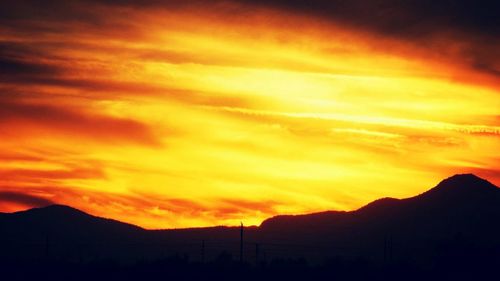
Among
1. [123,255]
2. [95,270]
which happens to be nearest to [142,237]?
[123,255]

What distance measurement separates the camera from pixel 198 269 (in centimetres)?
7506

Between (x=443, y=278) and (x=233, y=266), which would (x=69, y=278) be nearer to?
(x=233, y=266)

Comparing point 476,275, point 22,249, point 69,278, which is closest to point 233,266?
point 69,278

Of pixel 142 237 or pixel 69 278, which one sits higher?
pixel 142 237

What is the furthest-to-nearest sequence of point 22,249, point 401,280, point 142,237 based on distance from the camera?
point 142,237, point 22,249, point 401,280

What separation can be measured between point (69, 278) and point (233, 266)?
13505 millimetres

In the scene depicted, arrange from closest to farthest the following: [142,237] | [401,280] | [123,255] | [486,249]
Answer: [401,280] < [486,249] < [123,255] < [142,237]

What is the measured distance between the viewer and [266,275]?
238 feet

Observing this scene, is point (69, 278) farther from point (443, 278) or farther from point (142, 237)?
point (142, 237)

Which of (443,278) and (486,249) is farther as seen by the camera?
(486,249)

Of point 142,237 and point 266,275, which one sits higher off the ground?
point 142,237

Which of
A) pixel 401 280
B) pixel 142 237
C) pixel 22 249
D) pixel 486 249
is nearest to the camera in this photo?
pixel 401 280

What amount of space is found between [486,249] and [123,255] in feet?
363

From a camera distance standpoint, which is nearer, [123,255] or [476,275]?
[476,275]
